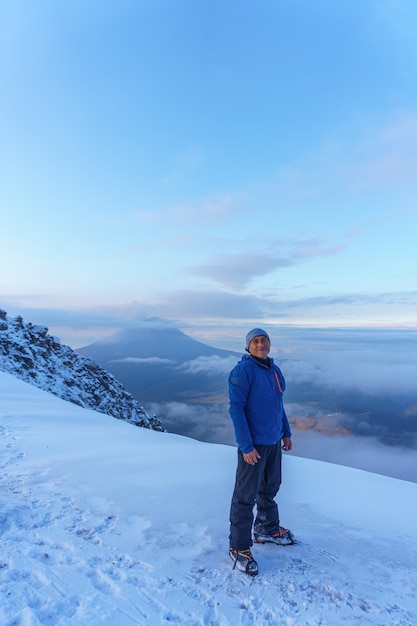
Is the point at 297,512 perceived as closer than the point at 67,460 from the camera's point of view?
Yes

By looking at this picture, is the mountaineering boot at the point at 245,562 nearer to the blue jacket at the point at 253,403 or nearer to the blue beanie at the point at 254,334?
the blue jacket at the point at 253,403

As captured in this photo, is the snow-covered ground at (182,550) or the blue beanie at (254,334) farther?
the blue beanie at (254,334)

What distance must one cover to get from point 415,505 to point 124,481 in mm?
4287

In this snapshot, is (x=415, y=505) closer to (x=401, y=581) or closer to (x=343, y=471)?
(x=343, y=471)

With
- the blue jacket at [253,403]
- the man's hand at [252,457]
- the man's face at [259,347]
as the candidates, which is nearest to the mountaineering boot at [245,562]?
the man's hand at [252,457]

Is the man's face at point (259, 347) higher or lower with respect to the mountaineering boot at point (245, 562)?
higher

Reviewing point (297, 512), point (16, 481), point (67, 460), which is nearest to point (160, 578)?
point (297, 512)

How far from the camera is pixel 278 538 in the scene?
3.62 m

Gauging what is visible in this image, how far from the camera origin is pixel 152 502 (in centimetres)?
442

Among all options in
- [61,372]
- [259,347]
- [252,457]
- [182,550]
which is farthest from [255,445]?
[61,372]

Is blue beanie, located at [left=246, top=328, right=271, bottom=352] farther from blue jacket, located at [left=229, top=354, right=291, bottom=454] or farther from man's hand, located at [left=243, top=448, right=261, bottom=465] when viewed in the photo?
man's hand, located at [left=243, top=448, right=261, bottom=465]

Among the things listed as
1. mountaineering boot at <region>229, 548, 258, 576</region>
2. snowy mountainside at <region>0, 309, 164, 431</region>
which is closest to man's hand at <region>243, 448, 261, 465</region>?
mountaineering boot at <region>229, 548, 258, 576</region>

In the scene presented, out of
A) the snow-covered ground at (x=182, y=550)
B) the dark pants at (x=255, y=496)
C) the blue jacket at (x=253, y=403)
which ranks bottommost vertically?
the snow-covered ground at (x=182, y=550)

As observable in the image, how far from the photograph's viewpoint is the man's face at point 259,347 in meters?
3.53
